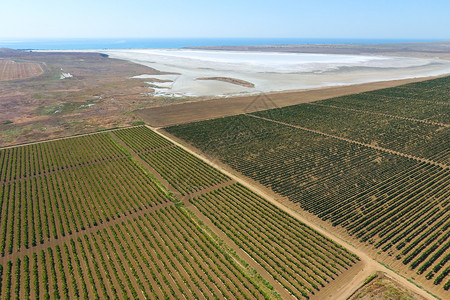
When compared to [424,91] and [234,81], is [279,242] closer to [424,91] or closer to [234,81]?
[424,91]

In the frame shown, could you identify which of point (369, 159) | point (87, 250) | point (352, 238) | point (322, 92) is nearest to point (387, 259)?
point (352, 238)

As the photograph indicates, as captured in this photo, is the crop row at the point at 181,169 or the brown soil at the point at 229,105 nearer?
the crop row at the point at 181,169

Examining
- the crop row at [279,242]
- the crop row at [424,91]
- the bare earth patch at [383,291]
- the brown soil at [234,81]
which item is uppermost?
the brown soil at [234,81]

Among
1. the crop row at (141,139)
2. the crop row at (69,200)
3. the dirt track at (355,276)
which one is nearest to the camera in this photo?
the dirt track at (355,276)

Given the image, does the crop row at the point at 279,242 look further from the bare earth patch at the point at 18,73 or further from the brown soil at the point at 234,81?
the bare earth patch at the point at 18,73

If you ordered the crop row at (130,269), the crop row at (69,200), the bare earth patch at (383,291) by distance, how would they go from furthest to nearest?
the crop row at (69,200), the crop row at (130,269), the bare earth patch at (383,291)

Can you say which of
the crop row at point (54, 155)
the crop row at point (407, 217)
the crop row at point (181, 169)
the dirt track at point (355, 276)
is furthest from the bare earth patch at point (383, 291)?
the crop row at point (54, 155)
